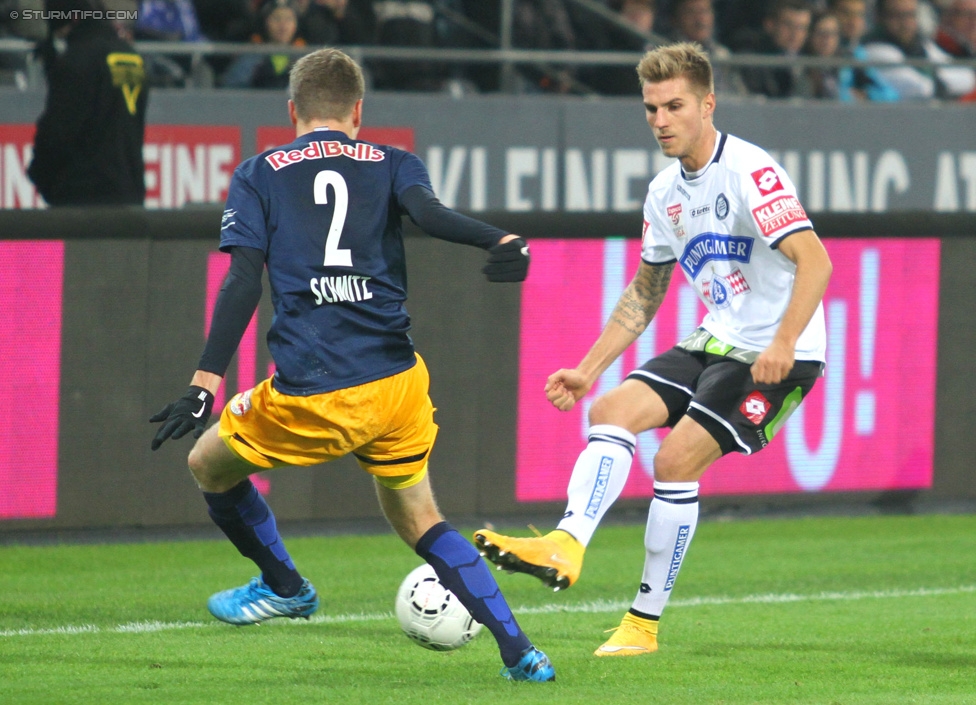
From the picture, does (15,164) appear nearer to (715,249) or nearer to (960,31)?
(715,249)

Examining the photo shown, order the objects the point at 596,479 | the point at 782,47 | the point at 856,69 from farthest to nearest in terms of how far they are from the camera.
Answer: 1. the point at 856,69
2. the point at 782,47
3. the point at 596,479

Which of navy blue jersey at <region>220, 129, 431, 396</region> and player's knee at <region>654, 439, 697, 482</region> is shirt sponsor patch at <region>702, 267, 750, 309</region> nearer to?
player's knee at <region>654, 439, 697, 482</region>

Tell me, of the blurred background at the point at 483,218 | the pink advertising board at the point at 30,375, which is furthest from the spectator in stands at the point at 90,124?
the pink advertising board at the point at 30,375

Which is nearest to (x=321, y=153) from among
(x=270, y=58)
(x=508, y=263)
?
(x=508, y=263)

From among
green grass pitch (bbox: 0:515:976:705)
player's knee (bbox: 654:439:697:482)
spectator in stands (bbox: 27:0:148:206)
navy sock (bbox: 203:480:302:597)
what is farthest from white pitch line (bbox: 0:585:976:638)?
spectator in stands (bbox: 27:0:148:206)

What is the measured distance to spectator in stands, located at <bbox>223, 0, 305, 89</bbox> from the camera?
1195 centimetres

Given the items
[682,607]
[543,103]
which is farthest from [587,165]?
[682,607]

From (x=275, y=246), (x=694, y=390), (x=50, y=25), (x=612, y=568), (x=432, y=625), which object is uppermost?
(x=50, y=25)

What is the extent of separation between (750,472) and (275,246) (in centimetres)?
474

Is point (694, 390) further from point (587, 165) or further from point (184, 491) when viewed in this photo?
point (587, 165)

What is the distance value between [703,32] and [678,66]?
8030 mm

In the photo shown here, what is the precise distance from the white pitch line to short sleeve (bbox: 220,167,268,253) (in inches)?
71.1

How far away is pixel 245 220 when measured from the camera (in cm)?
505

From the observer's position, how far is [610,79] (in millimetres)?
13180
